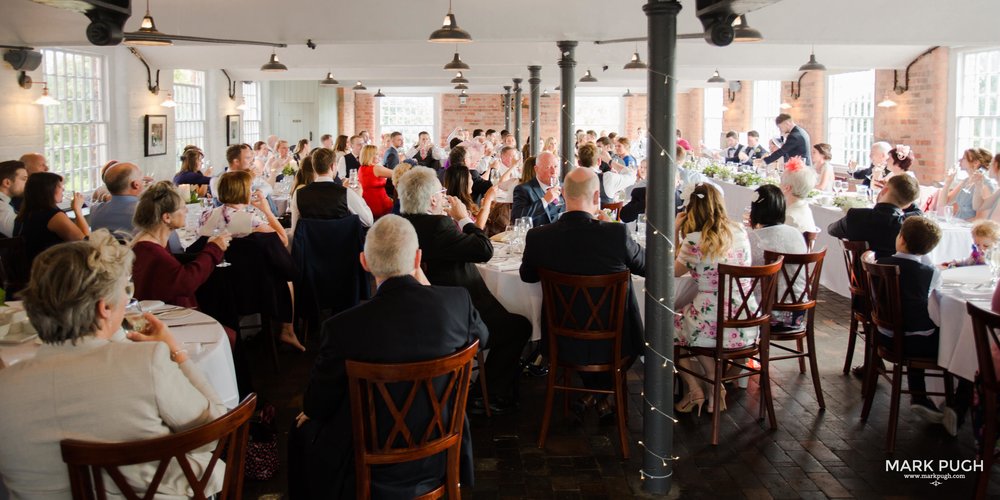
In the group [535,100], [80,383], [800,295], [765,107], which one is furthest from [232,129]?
[80,383]

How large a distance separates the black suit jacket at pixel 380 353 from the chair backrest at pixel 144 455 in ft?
1.56

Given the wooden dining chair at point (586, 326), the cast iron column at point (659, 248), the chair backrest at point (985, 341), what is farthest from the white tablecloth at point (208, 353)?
the chair backrest at point (985, 341)

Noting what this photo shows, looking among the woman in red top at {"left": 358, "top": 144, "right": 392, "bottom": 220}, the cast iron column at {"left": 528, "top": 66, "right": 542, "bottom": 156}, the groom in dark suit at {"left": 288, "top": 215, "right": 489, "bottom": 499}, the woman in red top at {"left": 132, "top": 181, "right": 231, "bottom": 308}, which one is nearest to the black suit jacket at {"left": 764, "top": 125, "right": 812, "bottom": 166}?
the cast iron column at {"left": 528, "top": 66, "right": 542, "bottom": 156}

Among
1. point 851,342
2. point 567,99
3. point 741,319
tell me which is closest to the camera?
point 741,319

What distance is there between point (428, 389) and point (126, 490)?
0.97 meters

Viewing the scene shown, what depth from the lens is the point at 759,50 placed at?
1340 centimetres

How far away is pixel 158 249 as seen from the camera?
4.17 m

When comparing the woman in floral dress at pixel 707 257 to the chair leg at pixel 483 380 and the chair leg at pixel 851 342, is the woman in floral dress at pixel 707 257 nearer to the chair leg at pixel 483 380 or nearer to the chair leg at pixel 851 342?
the chair leg at pixel 851 342

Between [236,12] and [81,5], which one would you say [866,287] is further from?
[236,12]

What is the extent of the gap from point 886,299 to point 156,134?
11.3 m

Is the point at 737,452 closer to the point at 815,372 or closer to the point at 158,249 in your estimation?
the point at 815,372

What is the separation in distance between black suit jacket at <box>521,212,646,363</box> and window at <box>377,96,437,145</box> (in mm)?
23339

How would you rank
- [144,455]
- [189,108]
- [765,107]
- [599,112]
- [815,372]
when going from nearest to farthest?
[144,455] → [815,372] → [189,108] → [765,107] → [599,112]

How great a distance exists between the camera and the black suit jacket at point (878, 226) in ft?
18.5
